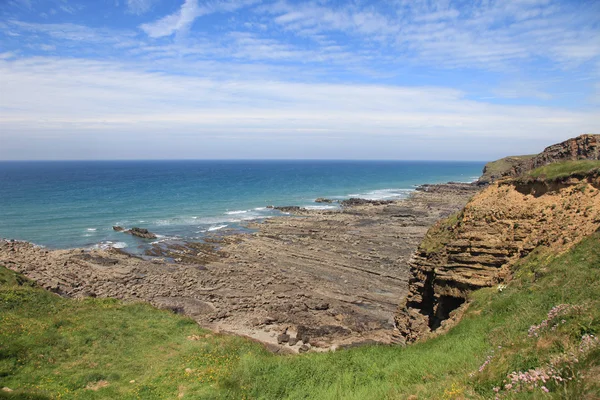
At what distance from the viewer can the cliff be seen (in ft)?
60.0

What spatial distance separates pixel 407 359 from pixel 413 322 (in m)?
8.08

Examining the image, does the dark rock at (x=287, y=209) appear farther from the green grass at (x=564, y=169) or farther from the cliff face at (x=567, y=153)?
the green grass at (x=564, y=169)

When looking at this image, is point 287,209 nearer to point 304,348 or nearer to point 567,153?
point 304,348

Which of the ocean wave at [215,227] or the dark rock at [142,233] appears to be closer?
the dark rock at [142,233]

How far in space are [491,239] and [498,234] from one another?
0.62 m

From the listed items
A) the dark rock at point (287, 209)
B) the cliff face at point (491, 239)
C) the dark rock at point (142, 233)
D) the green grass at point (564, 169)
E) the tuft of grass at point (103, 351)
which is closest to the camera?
the tuft of grass at point (103, 351)

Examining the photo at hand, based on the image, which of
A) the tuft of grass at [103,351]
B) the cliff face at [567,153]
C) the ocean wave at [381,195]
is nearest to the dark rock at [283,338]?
the tuft of grass at [103,351]

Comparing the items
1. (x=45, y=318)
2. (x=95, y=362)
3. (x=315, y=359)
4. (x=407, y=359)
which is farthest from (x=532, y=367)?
(x=45, y=318)

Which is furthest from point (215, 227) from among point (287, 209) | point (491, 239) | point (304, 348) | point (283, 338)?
point (491, 239)

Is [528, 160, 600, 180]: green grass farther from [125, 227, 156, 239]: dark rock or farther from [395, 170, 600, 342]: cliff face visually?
[125, 227, 156, 239]: dark rock

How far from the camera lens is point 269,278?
121 feet

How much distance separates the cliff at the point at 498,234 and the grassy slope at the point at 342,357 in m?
1.53

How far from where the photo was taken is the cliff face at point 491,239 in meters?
18.3

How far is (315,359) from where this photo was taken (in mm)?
15664
